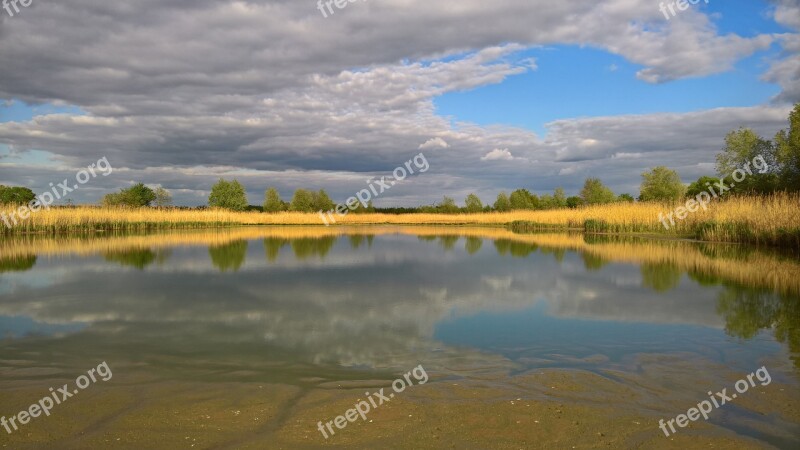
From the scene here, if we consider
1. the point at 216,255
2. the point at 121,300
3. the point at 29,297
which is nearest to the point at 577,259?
the point at 216,255

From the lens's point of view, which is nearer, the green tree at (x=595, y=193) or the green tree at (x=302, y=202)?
the green tree at (x=595, y=193)

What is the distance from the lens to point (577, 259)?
14.4 meters

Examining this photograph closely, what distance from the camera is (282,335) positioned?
549 cm

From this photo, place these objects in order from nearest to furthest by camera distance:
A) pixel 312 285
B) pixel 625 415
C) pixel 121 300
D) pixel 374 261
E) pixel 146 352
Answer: pixel 625 415 < pixel 146 352 < pixel 121 300 < pixel 312 285 < pixel 374 261

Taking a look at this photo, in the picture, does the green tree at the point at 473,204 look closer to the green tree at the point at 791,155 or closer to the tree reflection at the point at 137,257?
the green tree at the point at 791,155

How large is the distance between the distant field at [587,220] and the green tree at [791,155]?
3456 mm

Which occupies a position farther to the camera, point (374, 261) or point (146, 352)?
point (374, 261)

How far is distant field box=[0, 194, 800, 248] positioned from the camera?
17.8 m

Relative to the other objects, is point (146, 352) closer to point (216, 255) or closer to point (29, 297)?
point (29, 297)

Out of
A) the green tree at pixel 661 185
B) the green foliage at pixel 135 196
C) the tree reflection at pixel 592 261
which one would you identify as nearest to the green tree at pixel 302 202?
the green foliage at pixel 135 196

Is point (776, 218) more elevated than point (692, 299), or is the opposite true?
point (776, 218)

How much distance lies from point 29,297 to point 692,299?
9.99 meters

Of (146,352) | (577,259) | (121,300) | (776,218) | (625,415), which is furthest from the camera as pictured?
(776,218)

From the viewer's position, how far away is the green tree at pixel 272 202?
207 ft
